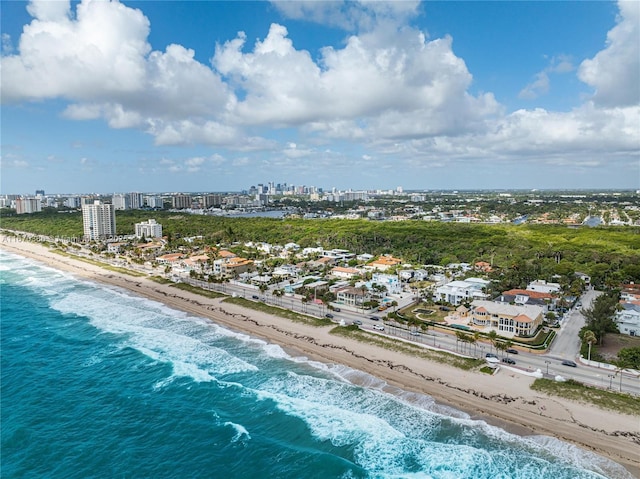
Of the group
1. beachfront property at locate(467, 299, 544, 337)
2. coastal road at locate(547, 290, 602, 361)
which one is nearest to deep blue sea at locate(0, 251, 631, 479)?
coastal road at locate(547, 290, 602, 361)

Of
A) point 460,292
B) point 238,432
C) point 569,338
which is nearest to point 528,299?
point 460,292

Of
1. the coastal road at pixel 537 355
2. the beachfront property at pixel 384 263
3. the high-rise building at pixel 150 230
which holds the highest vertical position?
the high-rise building at pixel 150 230

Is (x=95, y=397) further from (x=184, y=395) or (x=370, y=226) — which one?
(x=370, y=226)

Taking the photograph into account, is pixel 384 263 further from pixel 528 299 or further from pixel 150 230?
pixel 150 230

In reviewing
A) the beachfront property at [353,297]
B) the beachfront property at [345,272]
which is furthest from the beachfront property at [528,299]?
the beachfront property at [345,272]

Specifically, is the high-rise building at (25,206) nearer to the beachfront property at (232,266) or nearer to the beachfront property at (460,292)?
the beachfront property at (232,266)

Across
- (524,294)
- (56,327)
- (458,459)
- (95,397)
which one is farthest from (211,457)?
(524,294)

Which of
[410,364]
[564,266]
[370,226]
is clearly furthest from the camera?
[370,226]
